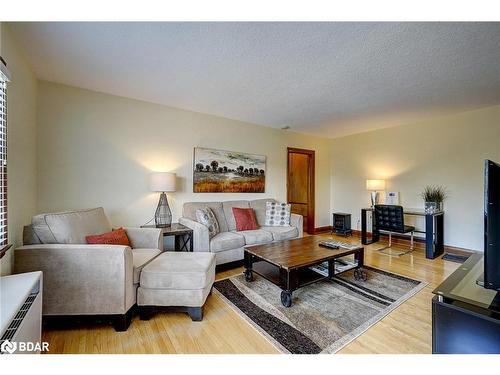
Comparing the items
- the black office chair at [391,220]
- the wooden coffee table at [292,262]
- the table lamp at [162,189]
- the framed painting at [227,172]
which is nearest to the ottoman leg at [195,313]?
the wooden coffee table at [292,262]

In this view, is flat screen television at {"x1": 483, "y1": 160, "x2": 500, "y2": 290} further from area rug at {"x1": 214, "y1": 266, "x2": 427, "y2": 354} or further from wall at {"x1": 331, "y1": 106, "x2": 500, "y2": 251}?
wall at {"x1": 331, "y1": 106, "x2": 500, "y2": 251}

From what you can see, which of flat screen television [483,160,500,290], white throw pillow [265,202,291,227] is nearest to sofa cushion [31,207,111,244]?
white throw pillow [265,202,291,227]

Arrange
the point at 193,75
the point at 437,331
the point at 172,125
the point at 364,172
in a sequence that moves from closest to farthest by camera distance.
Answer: the point at 437,331 → the point at 193,75 → the point at 172,125 → the point at 364,172

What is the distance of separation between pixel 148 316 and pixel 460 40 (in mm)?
3398

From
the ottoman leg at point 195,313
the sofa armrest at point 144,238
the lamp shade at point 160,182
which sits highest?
the lamp shade at point 160,182

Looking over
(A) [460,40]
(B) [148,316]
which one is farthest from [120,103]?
(A) [460,40]

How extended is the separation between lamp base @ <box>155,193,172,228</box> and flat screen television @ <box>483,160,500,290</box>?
10.1ft

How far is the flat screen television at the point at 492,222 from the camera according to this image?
98cm

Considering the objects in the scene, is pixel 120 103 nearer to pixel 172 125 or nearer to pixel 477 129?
pixel 172 125

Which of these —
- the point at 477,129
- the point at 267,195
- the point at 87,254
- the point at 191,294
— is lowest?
the point at 191,294

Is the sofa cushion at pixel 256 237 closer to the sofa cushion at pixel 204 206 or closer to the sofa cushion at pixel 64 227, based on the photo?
the sofa cushion at pixel 204 206

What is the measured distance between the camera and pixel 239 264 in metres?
3.04

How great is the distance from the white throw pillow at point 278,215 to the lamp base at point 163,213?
1614 millimetres

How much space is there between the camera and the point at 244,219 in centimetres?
350
